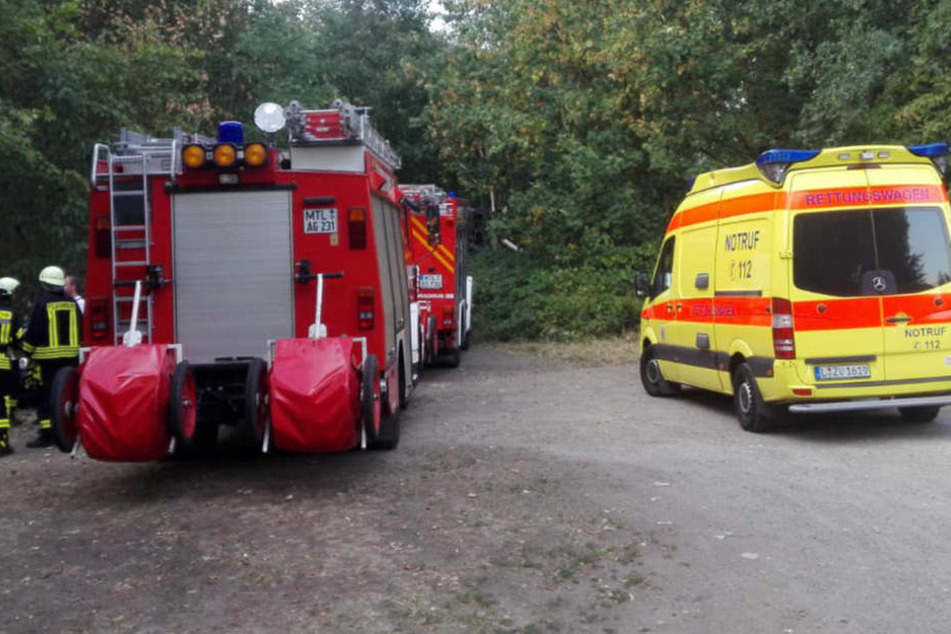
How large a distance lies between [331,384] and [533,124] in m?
17.2

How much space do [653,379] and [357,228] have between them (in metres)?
6.23

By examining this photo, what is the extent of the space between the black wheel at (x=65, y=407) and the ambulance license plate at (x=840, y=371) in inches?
256

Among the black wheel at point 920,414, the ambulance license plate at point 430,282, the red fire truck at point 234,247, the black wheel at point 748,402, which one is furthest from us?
the ambulance license plate at point 430,282

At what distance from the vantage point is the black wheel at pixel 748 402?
11344 mm

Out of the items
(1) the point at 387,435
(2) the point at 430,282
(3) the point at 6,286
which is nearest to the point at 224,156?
(1) the point at 387,435

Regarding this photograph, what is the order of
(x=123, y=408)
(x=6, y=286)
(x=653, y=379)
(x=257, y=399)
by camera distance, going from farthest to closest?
1. (x=653, y=379)
2. (x=6, y=286)
3. (x=257, y=399)
4. (x=123, y=408)

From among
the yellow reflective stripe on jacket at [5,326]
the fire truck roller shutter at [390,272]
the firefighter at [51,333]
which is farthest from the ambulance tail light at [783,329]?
the yellow reflective stripe on jacket at [5,326]

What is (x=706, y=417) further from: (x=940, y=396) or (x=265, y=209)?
(x=265, y=209)

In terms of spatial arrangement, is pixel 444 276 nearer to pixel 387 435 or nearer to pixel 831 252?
pixel 387 435

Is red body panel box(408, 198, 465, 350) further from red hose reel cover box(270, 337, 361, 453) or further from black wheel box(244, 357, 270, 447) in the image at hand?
red hose reel cover box(270, 337, 361, 453)

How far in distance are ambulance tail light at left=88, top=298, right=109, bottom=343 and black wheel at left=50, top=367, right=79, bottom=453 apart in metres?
1.12

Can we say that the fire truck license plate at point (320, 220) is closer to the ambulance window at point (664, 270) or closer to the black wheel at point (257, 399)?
the black wheel at point (257, 399)

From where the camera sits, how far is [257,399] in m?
8.50

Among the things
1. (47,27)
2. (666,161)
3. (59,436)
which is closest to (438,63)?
(666,161)
